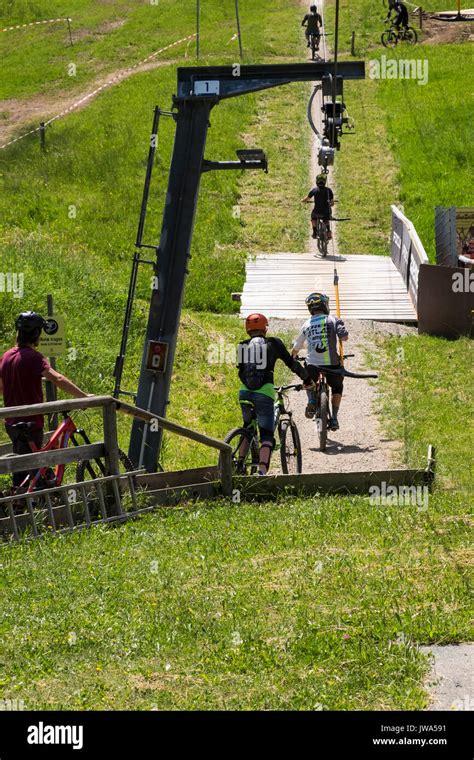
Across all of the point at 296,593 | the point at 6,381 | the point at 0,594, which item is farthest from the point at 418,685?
the point at 6,381

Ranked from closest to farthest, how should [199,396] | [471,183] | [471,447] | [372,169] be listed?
1. [471,447]
2. [199,396]
3. [471,183]
4. [372,169]

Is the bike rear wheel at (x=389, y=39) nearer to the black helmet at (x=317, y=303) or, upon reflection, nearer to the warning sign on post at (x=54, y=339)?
the black helmet at (x=317, y=303)

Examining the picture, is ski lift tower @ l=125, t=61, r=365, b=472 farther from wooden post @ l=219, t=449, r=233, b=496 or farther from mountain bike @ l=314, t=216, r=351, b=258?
mountain bike @ l=314, t=216, r=351, b=258

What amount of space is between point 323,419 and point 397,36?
39.1 meters

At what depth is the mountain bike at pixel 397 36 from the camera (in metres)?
50.7

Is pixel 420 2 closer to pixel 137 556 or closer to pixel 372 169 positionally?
pixel 372 169

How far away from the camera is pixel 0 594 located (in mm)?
8336

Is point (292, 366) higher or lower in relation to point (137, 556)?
higher

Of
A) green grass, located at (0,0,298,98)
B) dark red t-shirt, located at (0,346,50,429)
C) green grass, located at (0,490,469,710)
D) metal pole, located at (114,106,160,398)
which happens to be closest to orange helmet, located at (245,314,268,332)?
metal pole, located at (114,106,160,398)

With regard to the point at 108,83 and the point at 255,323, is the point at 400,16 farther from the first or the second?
the point at 255,323

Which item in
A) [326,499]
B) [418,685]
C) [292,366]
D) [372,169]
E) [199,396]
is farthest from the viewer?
[372,169]

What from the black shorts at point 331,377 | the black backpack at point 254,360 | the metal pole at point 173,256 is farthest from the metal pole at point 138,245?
the black shorts at point 331,377

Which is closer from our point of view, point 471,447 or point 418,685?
point 418,685
